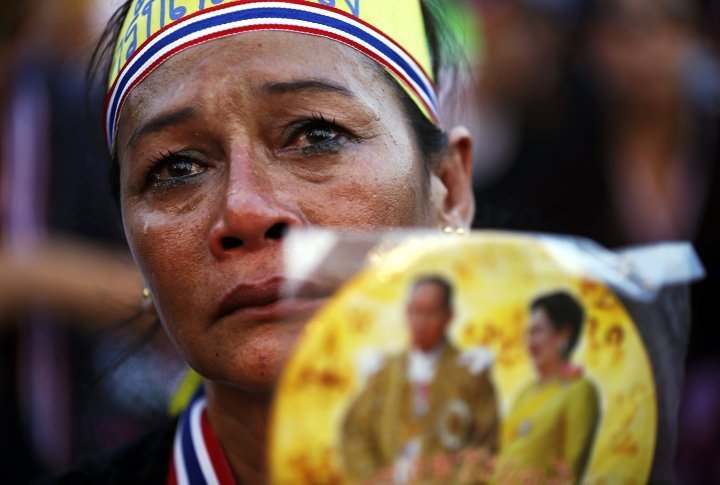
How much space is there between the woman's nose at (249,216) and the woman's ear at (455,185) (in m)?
0.47

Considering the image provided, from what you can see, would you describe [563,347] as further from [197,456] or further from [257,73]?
[197,456]

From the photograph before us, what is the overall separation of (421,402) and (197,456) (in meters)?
0.95

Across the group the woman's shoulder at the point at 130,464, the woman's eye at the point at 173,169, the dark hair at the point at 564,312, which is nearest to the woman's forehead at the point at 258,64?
the woman's eye at the point at 173,169

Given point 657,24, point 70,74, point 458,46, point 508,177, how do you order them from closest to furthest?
point 458,46 < point 70,74 < point 508,177 < point 657,24

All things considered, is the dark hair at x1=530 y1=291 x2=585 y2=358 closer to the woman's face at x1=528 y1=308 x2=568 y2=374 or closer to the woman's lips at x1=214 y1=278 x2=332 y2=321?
the woman's face at x1=528 y1=308 x2=568 y2=374

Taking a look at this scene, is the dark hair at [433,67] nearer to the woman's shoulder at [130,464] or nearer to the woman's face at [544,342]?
the woman's shoulder at [130,464]

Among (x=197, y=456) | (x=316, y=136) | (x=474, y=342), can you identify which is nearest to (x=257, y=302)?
(x=316, y=136)

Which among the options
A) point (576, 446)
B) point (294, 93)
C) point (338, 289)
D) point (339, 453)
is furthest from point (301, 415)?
point (294, 93)

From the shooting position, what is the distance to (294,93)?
1.72m

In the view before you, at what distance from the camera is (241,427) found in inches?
77.1

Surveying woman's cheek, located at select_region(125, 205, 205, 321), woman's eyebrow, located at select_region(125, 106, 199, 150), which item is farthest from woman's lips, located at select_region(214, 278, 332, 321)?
woman's eyebrow, located at select_region(125, 106, 199, 150)

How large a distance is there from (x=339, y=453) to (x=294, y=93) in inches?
30.1

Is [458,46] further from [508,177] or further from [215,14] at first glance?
[508,177]

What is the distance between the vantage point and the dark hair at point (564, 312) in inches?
50.4
